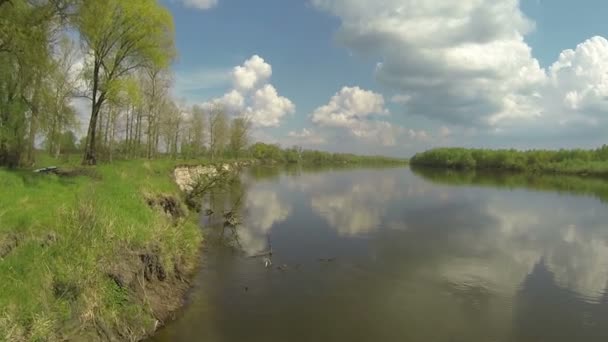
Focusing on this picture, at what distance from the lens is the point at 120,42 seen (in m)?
24.2

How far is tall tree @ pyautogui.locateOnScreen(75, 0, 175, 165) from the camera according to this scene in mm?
22781

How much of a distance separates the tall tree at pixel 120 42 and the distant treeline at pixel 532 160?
10700 centimetres

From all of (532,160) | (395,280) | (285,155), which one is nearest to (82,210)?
(395,280)

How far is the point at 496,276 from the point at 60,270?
1488 centimetres

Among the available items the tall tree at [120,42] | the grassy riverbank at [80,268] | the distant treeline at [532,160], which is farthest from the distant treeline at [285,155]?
the grassy riverbank at [80,268]

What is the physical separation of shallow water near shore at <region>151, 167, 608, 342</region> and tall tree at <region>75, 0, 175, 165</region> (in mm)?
10320

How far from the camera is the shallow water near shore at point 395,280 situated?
10.3 metres

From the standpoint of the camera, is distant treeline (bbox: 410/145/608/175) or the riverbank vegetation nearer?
the riverbank vegetation

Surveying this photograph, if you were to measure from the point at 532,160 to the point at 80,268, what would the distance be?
137277mm

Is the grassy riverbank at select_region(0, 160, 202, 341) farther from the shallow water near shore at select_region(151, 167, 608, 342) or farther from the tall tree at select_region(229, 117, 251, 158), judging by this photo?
the tall tree at select_region(229, 117, 251, 158)

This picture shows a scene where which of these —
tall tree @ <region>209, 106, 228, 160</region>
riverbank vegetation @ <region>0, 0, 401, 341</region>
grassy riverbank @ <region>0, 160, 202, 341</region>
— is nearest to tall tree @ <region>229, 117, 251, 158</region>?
tall tree @ <region>209, 106, 228, 160</region>

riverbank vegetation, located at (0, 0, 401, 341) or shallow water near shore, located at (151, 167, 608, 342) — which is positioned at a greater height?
riverbank vegetation, located at (0, 0, 401, 341)

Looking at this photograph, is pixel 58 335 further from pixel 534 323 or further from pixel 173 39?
pixel 173 39

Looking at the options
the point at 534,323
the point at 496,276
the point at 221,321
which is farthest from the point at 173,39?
the point at 534,323
